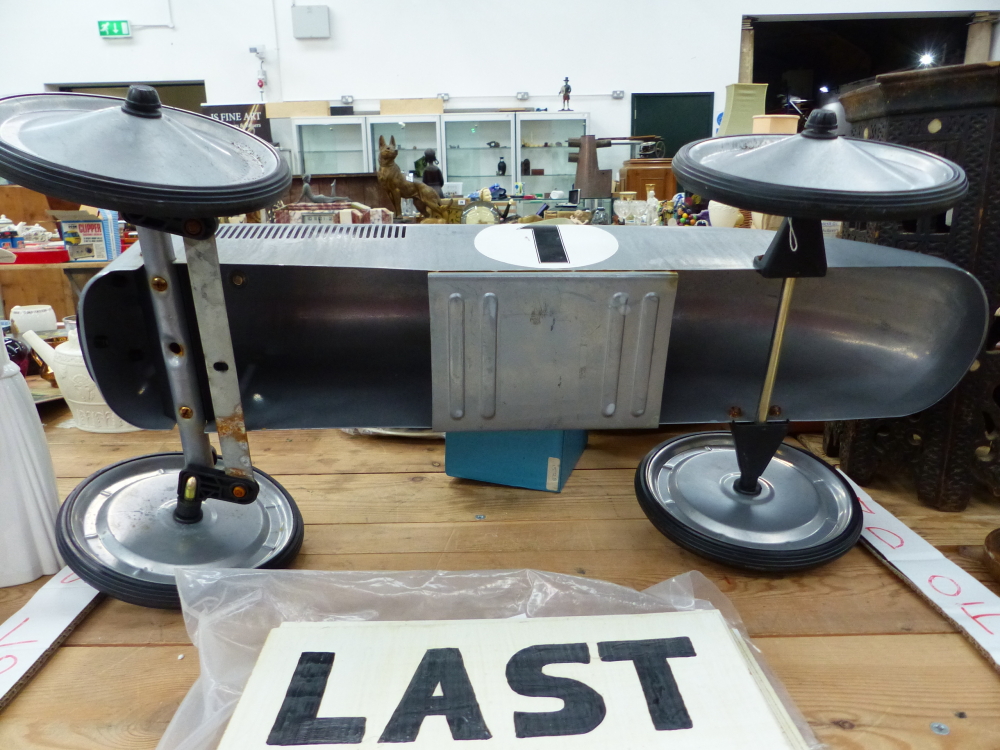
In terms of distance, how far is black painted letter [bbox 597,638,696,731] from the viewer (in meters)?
0.54

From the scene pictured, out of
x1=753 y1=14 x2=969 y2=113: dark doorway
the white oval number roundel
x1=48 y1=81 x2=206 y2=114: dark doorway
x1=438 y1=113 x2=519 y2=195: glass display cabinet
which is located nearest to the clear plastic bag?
the white oval number roundel

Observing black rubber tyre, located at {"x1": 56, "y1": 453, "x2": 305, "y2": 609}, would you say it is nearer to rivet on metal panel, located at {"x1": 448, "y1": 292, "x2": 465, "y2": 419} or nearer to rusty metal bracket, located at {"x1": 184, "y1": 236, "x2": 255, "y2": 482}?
rusty metal bracket, located at {"x1": 184, "y1": 236, "x2": 255, "y2": 482}

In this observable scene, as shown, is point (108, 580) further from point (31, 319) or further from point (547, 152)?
point (547, 152)

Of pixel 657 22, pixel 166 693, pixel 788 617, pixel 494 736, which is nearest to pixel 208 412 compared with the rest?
pixel 166 693

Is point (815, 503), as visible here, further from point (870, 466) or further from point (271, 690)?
point (271, 690)

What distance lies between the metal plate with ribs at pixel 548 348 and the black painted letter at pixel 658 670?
0.82 ft

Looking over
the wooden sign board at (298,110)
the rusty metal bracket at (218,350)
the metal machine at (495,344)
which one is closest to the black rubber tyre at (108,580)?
the metal machine at (495,344)

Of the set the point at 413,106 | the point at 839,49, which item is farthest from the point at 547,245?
the point at 839,49

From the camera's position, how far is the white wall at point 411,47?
4.86 m

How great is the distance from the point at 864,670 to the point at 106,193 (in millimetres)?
803

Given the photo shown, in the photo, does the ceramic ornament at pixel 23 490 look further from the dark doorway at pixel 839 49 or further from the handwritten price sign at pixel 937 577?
the dark doorway at pixel 839 49

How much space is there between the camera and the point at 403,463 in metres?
1.08

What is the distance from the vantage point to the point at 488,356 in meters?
0.71

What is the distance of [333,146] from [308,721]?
4972 mm
